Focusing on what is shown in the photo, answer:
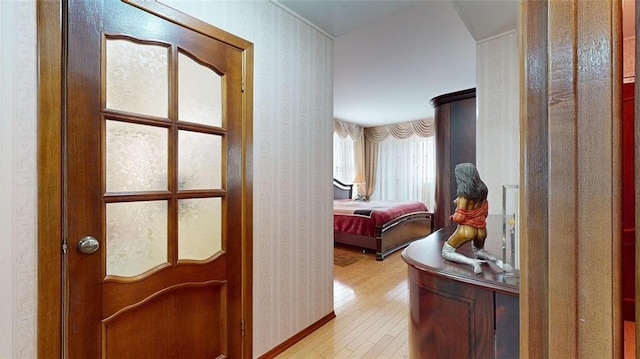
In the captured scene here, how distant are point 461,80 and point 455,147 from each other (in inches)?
55.8

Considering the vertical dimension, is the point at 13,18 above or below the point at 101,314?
above

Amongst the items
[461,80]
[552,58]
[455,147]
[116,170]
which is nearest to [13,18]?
[116,170]

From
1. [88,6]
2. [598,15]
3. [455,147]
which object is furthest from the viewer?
[455,147]

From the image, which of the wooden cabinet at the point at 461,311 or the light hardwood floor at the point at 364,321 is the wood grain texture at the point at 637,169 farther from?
Result: the light hardwood floor at the point at 364,321

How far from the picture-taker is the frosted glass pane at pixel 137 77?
4.03 feet

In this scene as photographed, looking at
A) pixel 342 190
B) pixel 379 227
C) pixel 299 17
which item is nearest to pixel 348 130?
pixel 342 190

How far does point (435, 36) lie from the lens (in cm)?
277

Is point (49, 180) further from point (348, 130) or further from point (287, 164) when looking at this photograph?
point (348, 130)

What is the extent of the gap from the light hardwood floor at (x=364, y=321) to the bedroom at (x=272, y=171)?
0.17m

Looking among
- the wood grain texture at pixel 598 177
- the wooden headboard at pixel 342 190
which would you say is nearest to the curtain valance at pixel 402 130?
the wooden headboard at pixel 342 190

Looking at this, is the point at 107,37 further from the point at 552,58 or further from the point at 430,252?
the point at 430,252

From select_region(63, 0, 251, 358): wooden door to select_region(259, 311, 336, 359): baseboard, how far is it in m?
0.26

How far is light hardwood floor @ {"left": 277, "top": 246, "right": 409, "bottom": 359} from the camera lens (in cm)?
195

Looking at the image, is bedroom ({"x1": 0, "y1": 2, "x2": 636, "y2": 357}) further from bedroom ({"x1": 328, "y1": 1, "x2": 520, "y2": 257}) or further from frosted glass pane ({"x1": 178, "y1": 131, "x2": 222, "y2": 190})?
bedroom ({"x1": 328, "y1": 1, "x2": 520, "y2": 257})
